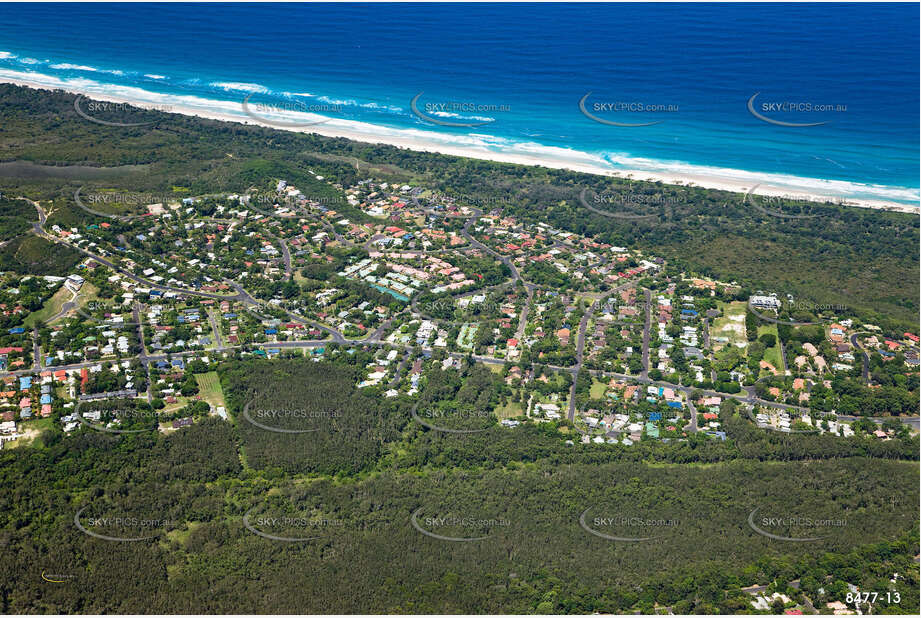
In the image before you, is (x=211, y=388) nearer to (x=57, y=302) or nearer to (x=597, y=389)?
(x=57, y=302)

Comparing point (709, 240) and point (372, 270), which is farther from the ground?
point (709, 240)

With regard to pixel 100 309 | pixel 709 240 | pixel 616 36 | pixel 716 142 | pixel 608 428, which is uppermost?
pixel 616 36

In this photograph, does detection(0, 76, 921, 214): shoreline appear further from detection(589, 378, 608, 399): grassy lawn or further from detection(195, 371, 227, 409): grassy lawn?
detection(195, 371, 227, 409): grassy lawn

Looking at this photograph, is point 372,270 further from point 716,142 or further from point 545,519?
point 716,142

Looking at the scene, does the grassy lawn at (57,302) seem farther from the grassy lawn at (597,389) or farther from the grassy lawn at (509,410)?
the grassy lawn at (597,389)

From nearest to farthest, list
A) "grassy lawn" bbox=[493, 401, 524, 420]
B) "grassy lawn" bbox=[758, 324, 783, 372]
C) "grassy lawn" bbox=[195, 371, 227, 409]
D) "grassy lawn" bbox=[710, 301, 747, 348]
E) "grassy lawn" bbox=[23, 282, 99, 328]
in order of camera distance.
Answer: "grassy lawn" bbox=[493, 401, 524, 420], "grassy lawn" bbox=[195, 371, 227, 409], "grassy lawn" bbox=[758, 324, 783, 372], "grassy lawn" bbox=[710, 301, 747, 348], "grassy lawn" bbox=[23, 282, 99, 328]

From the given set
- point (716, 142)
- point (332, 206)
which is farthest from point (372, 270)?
point (716, 142)

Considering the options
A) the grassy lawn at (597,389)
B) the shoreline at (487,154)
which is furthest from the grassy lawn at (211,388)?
the shoreline at (487,154)

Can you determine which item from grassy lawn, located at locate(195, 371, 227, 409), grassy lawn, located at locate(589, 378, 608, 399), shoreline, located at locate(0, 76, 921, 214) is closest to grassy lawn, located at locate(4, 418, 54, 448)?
grassy lawn, located at locate(195, 371, 227, 409)
